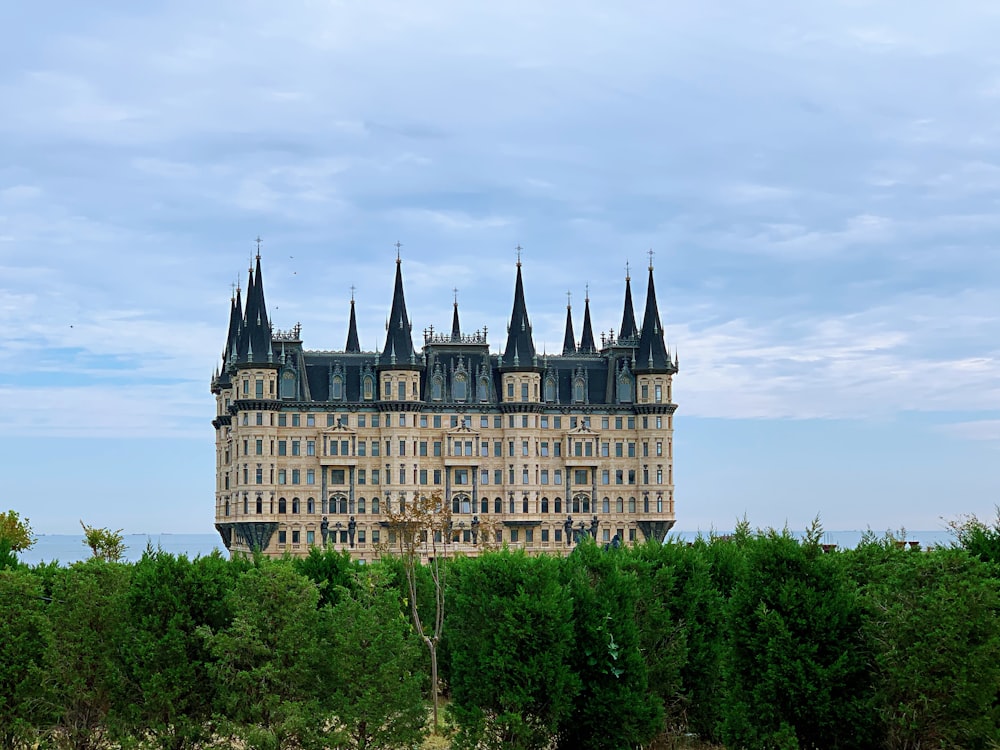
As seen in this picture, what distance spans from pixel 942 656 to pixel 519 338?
87.8 m

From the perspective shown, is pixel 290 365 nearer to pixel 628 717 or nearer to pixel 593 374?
pixel 593 374

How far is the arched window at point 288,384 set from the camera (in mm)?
110625

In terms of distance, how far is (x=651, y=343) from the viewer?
4648 inches

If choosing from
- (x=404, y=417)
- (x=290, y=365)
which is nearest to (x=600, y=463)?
(x=404, y=417)

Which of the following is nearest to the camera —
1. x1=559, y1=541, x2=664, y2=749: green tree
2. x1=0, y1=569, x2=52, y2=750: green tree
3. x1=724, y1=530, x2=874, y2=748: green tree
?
x1=724, y1=530, x2=874, y2=748: green tree

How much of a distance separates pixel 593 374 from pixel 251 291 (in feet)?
102

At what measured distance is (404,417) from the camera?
368ft

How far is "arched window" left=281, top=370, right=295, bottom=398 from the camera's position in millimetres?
110625

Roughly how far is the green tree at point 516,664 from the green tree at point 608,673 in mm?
616

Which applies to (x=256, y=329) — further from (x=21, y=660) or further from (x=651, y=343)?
(x=21, y=660)

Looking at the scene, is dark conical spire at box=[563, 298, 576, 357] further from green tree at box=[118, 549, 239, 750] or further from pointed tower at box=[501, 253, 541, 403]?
green tree at box=[118, 549, 239, 750]

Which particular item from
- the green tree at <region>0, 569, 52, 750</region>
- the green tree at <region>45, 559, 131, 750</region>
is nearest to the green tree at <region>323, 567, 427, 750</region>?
the green tree at <region>45, 559, 131, 750</region>

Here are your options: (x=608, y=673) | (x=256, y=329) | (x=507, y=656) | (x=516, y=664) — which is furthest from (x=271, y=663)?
(x=256, y=329)

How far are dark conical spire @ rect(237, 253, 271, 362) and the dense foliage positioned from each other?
245 ft
